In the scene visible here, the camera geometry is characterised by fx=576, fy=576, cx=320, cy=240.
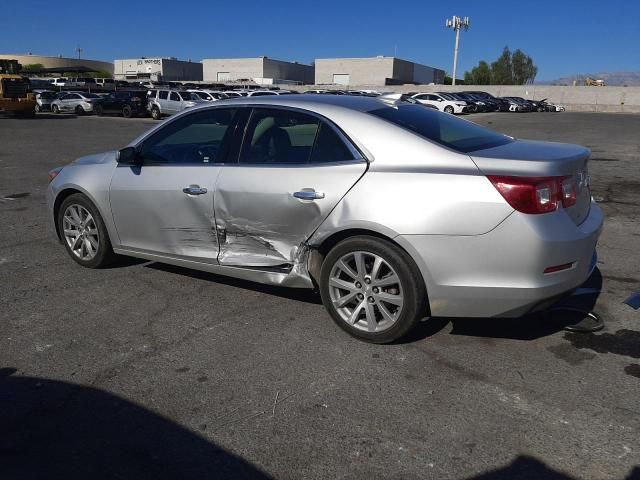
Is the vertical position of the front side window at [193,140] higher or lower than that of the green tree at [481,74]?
lower

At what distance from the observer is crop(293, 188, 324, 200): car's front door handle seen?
3.82 m

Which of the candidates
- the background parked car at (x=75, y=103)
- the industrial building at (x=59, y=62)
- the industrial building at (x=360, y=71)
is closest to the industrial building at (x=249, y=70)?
the industrial building at (x=360, y=71)

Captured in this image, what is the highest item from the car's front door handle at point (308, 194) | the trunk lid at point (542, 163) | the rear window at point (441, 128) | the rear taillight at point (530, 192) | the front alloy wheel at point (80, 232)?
the rear window at point (441, 128)

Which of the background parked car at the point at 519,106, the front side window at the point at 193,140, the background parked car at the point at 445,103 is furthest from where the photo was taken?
the background parked car at the point at 519,106

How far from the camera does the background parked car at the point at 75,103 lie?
122 ft

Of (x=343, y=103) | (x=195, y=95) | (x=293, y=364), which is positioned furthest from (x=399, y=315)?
(x=195, y=95)

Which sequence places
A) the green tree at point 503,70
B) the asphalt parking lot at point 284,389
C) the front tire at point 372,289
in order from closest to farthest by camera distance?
the asphalt parking lot at point 284,389 < the front tire at point 372,289 < the green tree at point 503,70

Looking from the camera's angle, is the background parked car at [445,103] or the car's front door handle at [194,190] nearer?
the car's front door handle at [194,190]

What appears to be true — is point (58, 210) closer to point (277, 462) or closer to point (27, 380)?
point (27, 380)

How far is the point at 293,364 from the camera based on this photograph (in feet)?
11.7

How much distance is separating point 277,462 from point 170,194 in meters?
2.52

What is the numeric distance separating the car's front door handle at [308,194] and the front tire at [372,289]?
1.14 ft

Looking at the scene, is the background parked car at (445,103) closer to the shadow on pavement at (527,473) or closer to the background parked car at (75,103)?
the background parked car at (75,103)

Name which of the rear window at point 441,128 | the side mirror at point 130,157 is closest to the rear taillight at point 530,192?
the rear window at point 441,128
